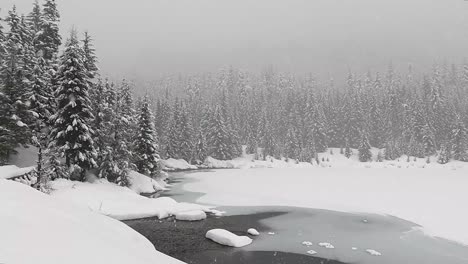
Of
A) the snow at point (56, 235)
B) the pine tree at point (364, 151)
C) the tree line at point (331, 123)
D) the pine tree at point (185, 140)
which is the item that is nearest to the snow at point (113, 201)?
the snow at point (56, 235)

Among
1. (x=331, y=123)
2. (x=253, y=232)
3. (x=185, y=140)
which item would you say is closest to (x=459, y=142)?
(x=331, y=123)

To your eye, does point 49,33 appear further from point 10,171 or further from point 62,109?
point 10,171

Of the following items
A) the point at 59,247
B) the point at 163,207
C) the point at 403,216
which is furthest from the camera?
the point at 163,207

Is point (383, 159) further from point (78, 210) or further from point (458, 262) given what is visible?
point (78, 210)

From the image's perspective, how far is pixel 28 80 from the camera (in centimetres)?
3669

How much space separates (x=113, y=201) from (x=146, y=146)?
48.9 ft

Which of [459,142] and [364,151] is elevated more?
[459,142]

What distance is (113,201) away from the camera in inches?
1151

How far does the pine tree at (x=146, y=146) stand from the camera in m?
43.1

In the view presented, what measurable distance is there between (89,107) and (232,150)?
6095 centimetres

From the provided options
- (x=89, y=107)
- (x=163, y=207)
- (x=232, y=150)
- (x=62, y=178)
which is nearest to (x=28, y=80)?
(x=89, y=107)

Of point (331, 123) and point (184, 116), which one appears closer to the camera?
point (184, 116)

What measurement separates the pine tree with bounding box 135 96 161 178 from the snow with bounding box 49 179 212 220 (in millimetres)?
10262

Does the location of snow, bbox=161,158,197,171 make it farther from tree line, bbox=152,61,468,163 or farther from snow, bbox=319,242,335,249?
snow, bbox=319,242,335,249
